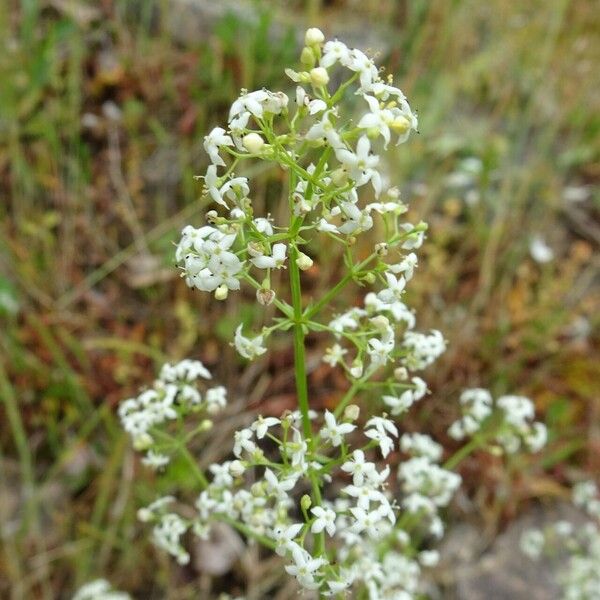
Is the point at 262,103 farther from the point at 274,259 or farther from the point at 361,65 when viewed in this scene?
the point at 274,259

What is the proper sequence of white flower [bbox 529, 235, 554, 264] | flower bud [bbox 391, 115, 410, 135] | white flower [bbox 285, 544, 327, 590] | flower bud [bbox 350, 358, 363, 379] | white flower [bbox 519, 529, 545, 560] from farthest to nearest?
white flower [bbox 529, 235, 554, 264], white flower [bbox 519, 529, 545, 560], flower bud [bbox 350, 358, 363, 379], white flower [bbox 285, 544, 327, 590], flower bud [bbox 391, 115, 410, 135]

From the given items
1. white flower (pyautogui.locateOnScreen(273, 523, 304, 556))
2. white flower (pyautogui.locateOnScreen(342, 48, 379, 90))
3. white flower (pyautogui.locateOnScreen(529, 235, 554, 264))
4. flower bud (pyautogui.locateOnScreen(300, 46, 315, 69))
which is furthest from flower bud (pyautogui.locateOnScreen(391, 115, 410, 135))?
white flower (pyautogui.locateOnScreen(529, 235, 554, 264))

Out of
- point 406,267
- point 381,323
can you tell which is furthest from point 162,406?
point 406,267

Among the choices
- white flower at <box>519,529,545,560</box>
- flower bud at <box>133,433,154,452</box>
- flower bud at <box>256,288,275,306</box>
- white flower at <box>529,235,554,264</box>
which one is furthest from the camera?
white flower at <box>529,235,554,264</box>

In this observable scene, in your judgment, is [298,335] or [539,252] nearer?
[298,335]

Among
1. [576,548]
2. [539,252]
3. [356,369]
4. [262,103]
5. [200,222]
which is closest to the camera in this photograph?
[262,103]

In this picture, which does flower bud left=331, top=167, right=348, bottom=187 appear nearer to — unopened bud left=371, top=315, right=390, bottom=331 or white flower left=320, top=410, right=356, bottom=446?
unopened bud left=371, top=315, right=390, bottom=331
